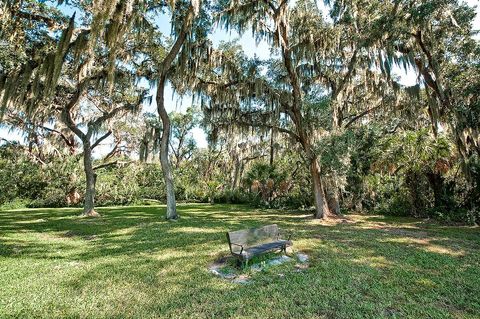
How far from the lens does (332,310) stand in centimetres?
329

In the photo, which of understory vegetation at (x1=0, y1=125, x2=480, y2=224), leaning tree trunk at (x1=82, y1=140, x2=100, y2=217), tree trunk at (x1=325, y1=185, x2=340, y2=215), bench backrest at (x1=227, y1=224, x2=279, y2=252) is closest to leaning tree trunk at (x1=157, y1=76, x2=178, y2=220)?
leaning tree trunk at (x1=82, y1=140, x2=100, y2=217)

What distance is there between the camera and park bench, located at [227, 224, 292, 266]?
4805 millimetres

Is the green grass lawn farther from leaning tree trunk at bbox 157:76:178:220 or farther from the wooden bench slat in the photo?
leaning tree trunk at bbox 157:76:178:220

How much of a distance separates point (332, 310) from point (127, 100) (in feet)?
36.5

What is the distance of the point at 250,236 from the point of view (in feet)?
17.8

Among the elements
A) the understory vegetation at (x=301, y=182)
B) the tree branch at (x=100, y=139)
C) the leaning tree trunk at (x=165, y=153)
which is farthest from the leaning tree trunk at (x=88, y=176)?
the leaning tree trunk at (x=165, y=153)

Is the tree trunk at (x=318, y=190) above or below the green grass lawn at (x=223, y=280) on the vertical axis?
above

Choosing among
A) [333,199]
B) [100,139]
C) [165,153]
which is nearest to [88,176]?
[100,139]

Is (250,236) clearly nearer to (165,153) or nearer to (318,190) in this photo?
(165,153)

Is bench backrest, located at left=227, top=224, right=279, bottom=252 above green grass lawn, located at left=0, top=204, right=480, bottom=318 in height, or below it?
above

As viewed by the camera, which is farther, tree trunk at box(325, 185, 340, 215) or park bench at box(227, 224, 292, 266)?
tree trunk at box(325, 185, 340, 215)

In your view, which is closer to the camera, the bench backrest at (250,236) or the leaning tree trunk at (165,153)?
the bench backrest at (250,236)

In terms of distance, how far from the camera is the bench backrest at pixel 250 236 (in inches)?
198

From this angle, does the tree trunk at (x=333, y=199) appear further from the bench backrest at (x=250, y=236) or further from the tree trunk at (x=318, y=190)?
the bench backrest at (x=250, y=236)
